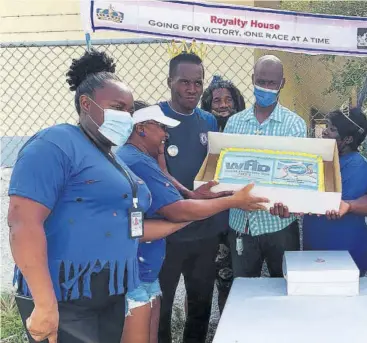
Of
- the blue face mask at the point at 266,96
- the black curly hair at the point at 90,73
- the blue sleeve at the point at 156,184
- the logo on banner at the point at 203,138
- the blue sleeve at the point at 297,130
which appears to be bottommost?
the blue sleeve at the point at 156,184

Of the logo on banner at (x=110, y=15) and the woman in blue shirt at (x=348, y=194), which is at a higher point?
the logo on banner at (x=110, y=15)

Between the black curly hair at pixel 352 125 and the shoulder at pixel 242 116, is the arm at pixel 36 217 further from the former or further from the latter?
the black curly hair at pixel 352 125

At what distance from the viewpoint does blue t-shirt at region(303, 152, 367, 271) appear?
2.80 m

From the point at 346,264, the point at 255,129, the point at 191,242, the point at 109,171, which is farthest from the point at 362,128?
the point at 109,171

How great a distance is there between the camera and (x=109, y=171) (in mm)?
1965

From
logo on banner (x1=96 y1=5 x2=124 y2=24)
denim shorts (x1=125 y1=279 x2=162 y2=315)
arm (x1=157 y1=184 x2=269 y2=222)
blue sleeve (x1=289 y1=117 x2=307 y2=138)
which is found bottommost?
denim shorts (x1=125 y1=279 x2=162 y2=315)

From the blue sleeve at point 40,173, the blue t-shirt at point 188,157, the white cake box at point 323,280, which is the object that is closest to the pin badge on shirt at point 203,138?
the blue t-shirt at point 188,157

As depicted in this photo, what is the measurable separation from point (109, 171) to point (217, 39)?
193cm

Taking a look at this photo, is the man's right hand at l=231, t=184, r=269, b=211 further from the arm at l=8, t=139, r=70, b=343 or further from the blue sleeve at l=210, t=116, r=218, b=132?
the arm at l=8, t=139, r=70, b=343

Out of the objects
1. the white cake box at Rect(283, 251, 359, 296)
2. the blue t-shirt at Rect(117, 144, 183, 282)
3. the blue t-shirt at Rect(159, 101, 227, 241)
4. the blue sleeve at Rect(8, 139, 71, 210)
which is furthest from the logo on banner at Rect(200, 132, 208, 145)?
the blue sleeve at Rect(8, 139, 71, 210)

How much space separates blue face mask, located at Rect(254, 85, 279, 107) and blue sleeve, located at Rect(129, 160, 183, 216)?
875 millimetres

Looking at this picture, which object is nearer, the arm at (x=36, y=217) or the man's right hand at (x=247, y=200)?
the arm at (x=36, y=217)

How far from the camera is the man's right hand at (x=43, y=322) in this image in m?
1.79

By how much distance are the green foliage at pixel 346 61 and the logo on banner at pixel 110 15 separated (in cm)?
266
